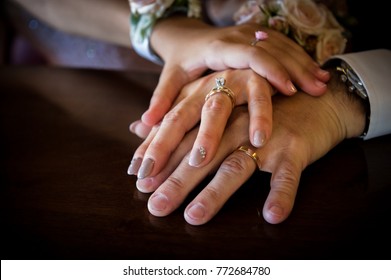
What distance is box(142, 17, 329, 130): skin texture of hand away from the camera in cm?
66

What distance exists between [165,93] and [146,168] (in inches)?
7.9

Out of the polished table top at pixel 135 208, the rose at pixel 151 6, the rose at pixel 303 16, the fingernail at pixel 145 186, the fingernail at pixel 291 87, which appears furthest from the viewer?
the rose at pixel 151 6

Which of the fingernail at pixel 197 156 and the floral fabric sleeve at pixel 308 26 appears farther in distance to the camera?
the floral fabric sleeve at pixel 308 26

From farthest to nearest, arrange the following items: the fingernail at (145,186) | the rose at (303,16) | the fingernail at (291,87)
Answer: the rose at (303,16), the fingernail at (291,87), the fingernail at (145,186)

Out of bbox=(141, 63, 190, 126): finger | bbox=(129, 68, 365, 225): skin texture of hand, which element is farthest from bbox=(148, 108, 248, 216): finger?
bbox=(141, 63, 190, 126): finger

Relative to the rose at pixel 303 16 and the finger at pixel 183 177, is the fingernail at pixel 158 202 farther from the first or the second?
the rose at pixel 303 16

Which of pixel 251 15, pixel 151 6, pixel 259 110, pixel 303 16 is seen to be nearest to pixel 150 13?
pixel 151 6

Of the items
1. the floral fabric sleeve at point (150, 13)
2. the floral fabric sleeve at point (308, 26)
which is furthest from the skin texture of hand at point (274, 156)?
the floral fabric sleeve at point (150, 13)

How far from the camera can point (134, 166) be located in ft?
1.89

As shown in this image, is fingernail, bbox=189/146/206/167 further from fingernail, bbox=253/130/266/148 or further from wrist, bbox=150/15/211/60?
wrist, bbox=150/15/211/60

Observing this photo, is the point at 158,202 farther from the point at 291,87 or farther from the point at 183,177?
the point at 291,87

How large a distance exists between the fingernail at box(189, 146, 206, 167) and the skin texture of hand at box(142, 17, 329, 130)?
15 centimetres

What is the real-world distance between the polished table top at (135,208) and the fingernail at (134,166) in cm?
1

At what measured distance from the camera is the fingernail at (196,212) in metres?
0.48
